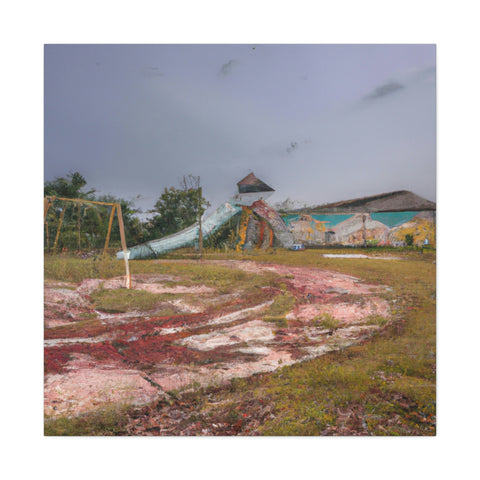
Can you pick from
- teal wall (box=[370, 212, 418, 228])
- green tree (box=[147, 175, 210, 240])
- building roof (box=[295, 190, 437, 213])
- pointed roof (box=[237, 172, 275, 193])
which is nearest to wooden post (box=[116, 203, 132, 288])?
green tree (box=[147, 175, 210, 240])

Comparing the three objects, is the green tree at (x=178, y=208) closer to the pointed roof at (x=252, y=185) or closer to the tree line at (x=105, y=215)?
the tree line at (x=105, y=215)

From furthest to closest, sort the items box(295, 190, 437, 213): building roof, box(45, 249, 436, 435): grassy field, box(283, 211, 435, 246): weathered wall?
1. box(283, 211, 435, 246): weathered wall
2. box(295, 190, 437, 213): building roof
3. box(45, 249, 436, 435): grassy field

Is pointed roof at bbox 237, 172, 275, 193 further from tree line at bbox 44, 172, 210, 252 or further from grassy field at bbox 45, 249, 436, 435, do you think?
grassy field at bbox 45, 249, 436, 435

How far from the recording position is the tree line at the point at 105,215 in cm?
339

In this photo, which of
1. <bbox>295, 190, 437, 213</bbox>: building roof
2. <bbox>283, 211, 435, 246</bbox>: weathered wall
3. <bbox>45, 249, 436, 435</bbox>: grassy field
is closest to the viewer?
<bbox>45, 249, 436, 435</bbox>: grassy field

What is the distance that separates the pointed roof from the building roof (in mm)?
424

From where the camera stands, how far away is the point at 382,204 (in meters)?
3.42

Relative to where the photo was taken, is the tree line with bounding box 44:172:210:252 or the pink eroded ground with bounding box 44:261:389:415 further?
the tree line with bounding box 44:172:210:252

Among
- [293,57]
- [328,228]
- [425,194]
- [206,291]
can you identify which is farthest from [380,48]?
[206,291]

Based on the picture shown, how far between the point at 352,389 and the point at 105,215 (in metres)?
2.94

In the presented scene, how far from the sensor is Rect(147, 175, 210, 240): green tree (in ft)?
11.1

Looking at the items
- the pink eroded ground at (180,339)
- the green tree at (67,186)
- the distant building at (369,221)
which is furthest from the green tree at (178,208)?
the distant building at (369,221)

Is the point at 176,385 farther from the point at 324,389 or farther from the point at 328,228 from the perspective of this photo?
the point at 328,228

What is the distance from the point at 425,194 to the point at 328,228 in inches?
38.9
